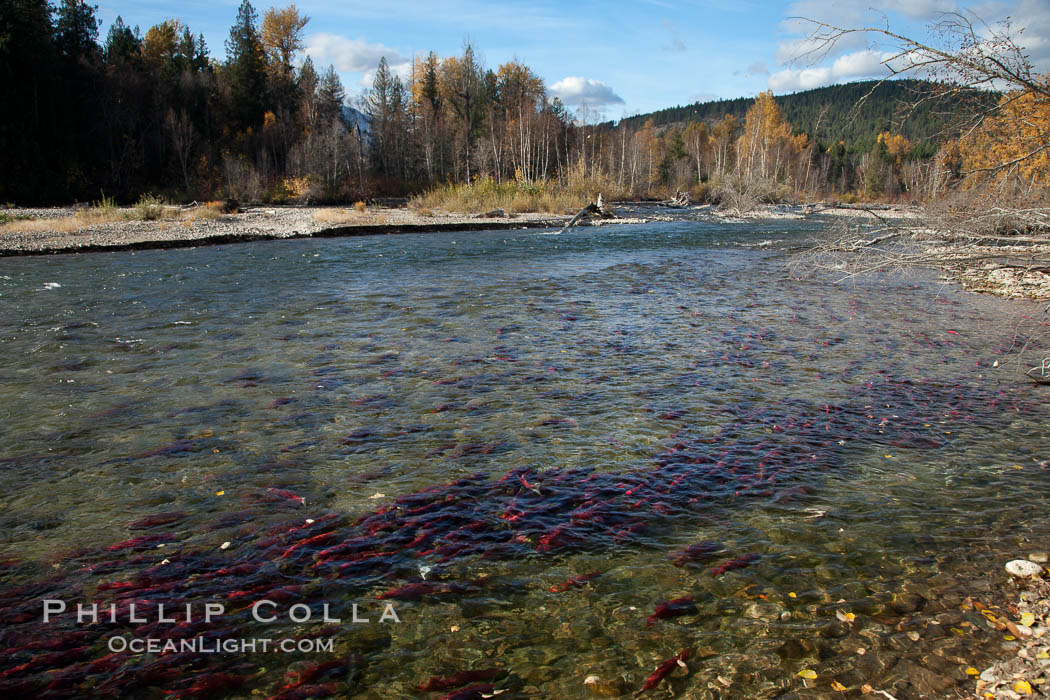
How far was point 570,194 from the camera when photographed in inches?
1916

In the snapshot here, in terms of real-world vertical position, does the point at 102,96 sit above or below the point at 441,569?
above

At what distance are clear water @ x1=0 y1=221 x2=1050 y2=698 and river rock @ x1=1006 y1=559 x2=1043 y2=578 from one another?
0.31 ft

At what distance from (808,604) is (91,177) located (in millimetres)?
61446

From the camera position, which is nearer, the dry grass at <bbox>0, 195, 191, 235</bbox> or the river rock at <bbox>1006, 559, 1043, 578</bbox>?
the river rock at <bbox>1006, 559, 1043, 578</bbox>

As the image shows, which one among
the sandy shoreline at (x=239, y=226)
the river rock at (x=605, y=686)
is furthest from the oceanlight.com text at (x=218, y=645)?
the sandy shoreline at (x=239, y=226)

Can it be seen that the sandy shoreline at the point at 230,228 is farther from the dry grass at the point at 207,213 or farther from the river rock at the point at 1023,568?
the river rock at the point at 1023,568

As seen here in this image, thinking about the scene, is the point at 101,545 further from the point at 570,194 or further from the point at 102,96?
the point at 102,96

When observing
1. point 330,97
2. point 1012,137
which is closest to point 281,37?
point 330,97

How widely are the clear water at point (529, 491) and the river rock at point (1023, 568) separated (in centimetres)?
10

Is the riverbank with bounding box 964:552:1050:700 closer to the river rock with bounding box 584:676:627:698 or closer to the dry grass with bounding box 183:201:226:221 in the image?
the river rock with bounding box 584:676:627:698

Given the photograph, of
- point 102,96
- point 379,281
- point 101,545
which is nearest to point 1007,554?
point 101,545

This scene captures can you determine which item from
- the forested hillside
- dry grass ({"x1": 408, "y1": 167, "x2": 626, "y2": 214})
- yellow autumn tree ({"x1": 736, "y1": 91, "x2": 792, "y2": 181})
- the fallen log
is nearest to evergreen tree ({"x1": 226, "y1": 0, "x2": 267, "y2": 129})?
the forested hillside

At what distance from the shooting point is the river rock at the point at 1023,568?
4125 mm

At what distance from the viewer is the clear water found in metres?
3.54
